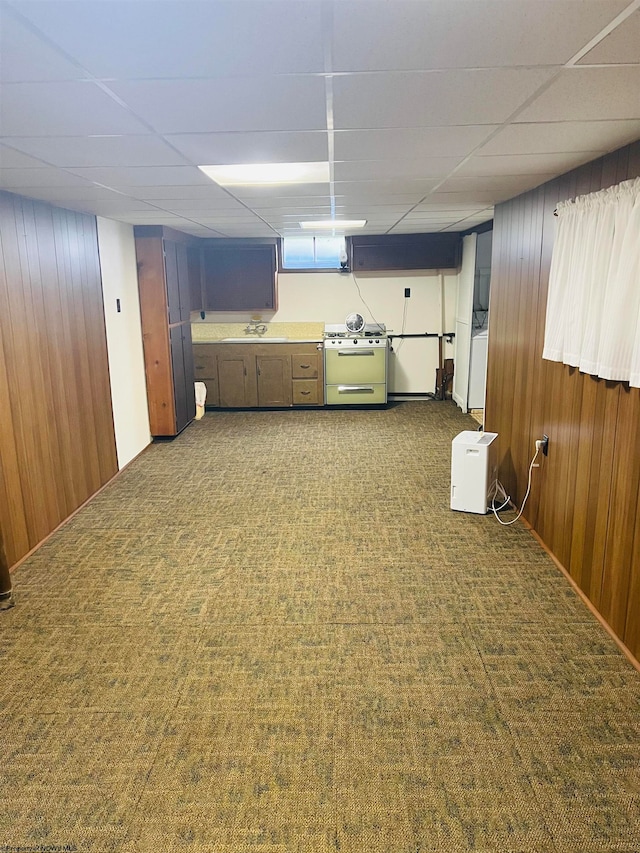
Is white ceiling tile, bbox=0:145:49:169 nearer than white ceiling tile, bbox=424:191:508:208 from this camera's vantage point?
Yes

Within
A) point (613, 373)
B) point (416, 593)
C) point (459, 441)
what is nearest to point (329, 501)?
point (459, 441)

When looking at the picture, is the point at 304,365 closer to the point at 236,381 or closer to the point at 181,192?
the point at 236,381

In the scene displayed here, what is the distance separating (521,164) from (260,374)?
4.79 m

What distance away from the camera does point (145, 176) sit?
2.96 metres

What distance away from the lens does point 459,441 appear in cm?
409

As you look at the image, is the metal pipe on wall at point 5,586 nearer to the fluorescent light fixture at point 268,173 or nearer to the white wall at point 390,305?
the fluorescent light fixture at point 268,173

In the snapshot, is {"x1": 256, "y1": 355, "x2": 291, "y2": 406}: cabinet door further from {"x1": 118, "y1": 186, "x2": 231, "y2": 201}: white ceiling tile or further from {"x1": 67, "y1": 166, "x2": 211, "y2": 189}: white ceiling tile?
{"x1": 67, "y1": 166, "x2": 211, "y2": 189}: white ceiling tile

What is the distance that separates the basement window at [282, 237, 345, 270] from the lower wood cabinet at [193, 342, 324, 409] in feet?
3.92

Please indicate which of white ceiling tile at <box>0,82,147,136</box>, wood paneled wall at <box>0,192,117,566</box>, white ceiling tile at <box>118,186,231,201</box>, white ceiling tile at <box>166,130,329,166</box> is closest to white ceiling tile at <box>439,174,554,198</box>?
white ceiling tile at <box>166,130,329,166</box>

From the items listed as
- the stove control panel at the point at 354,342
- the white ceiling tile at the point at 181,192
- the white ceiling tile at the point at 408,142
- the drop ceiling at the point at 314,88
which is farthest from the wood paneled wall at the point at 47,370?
the stove control panel at the point at 354,342

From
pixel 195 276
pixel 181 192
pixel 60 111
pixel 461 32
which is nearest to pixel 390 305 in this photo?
pixel 195 276

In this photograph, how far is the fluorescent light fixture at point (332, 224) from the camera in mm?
5387

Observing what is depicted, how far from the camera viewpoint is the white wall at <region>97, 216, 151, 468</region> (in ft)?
16.1

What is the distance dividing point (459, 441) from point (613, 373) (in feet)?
5.20
